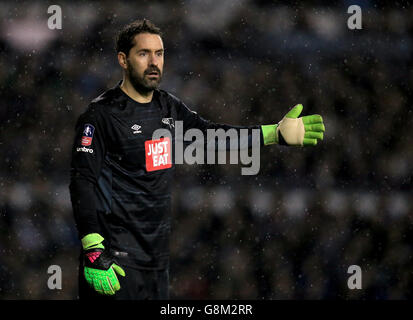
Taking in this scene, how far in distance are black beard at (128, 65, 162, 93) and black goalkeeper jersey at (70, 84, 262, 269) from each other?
2.0 inches

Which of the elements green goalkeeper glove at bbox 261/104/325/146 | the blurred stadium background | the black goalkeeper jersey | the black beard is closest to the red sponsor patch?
the black goalkeeper jersey

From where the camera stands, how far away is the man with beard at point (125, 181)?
238 cm

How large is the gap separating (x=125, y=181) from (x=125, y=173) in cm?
3

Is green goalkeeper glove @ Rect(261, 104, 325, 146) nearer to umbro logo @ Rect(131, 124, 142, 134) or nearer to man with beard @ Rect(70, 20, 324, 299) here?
man with beard @ Rect(70, 20, 324, 299)

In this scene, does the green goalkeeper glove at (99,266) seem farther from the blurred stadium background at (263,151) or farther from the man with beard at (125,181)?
the blurred stadium background at (263,151)

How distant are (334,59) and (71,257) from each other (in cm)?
159

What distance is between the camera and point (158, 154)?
98.3 inches

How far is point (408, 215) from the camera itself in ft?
12.1

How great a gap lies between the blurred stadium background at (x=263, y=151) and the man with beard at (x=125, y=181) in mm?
994

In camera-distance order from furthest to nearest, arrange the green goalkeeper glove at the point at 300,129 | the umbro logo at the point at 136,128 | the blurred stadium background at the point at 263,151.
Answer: the blurred stadium background at the point at 263,151 < the green goalkeeper glove at the point at 300,129 < the umbro logo at the point at 136,128

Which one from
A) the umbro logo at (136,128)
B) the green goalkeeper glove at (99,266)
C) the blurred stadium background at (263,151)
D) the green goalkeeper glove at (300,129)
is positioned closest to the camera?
the green goalkeeper glove at (99,266)

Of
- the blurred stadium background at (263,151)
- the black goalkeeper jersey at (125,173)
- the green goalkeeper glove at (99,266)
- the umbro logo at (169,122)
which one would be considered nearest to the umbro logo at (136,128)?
the black goalkeeper jersey at (125,173)

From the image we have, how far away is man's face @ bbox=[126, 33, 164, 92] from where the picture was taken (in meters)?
2.45
